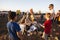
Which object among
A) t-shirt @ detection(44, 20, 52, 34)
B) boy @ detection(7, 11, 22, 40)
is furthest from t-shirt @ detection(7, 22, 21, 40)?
t-shirt @ detection(44, 20, 52, 34)

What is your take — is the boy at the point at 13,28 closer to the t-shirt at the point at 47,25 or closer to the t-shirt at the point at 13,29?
the t-shirt at the point at 13,29

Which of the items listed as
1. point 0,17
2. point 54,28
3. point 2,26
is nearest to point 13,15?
point 54,28

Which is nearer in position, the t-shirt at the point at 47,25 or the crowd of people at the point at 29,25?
the crowd of people at the point at 29,25

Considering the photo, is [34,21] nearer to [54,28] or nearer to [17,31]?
[54,28]

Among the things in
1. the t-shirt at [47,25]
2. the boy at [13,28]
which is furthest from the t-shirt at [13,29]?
the t-shirt at [47,25]

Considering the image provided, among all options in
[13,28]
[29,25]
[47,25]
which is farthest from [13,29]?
[29,25]

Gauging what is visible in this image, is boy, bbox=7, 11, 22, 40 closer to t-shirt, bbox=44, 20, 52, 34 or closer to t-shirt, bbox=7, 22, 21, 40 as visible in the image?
t-shirt, bbox=7, 22, 21, 40

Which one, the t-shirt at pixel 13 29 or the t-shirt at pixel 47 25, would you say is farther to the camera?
the t-shirt at pixel 47 25

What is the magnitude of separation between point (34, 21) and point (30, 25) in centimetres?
22

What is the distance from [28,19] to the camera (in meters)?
5.92

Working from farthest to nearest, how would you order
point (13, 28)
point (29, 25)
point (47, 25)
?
1. point (29, 25)
2. point (47, 25)
3. point (13, 28)

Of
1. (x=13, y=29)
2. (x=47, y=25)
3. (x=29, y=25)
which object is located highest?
(x=13, y=29)

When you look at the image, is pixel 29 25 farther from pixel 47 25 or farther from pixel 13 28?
pixel 13 28

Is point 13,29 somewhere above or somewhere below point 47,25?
above
